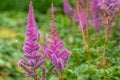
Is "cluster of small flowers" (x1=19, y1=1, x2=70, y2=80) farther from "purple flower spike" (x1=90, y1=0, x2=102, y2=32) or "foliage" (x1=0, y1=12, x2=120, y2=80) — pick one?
"purple flower spike" (x1=90, y1=0, x2=102, y2=32)

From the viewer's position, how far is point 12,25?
8.01 m

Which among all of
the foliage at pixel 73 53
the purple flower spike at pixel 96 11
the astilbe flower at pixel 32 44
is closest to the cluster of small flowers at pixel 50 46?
the astilbe flower at pixel 32 44

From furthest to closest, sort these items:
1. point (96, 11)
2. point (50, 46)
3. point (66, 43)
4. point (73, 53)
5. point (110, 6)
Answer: point (66, 43) < point (96, 11) < point (73, 53) < point (110, 6) < point (50, 46)

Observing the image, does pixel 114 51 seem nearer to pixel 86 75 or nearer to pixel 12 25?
pixel 86 75

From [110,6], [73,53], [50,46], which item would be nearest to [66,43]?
[73,53]

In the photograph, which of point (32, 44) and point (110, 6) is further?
point (110, 6)

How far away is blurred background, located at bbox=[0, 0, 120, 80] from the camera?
2.51 metres

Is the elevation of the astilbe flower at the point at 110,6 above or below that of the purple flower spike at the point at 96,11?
below

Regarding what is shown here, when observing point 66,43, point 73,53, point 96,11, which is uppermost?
point 66,43

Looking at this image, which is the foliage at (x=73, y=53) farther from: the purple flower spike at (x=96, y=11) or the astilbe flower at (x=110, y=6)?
the astilbe flower at (x=110, y=6)

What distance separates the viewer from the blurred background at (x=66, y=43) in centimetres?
251

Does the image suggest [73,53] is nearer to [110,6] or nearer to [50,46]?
[110,6]

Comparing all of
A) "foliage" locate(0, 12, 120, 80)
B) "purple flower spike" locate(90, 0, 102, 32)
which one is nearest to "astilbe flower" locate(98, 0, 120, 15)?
"foliage" locate(0, 12, 120, 80)

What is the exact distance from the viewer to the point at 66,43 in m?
4.36
